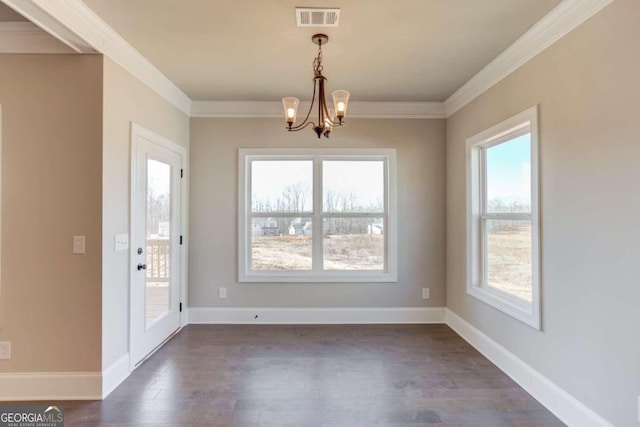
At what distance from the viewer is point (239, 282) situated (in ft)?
13.4

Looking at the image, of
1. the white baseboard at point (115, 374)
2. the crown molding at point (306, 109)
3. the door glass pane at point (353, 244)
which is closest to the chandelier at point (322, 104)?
the crown molding at point (306, 109)

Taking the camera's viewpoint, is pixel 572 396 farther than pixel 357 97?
No

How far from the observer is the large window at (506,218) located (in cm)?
253

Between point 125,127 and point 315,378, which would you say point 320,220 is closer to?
point 315,378

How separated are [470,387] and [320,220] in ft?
7.64

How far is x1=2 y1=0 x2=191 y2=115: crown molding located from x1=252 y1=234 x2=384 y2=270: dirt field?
2.18 m

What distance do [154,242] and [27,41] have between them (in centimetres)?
184

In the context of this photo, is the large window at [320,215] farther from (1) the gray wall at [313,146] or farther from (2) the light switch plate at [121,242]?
(2) the light switch plate at [121,242]

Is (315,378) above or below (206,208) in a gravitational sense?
below

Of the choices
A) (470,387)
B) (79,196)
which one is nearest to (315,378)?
(470,387)

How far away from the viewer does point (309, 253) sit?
13.7 feet

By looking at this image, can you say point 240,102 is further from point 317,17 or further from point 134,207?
point 317,17

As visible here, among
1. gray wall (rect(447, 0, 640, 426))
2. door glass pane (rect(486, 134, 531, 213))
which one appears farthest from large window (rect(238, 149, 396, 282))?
gray wall (rect(447, 0, 640, 426))

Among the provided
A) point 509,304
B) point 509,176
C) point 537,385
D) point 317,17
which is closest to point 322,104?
point 317,17
